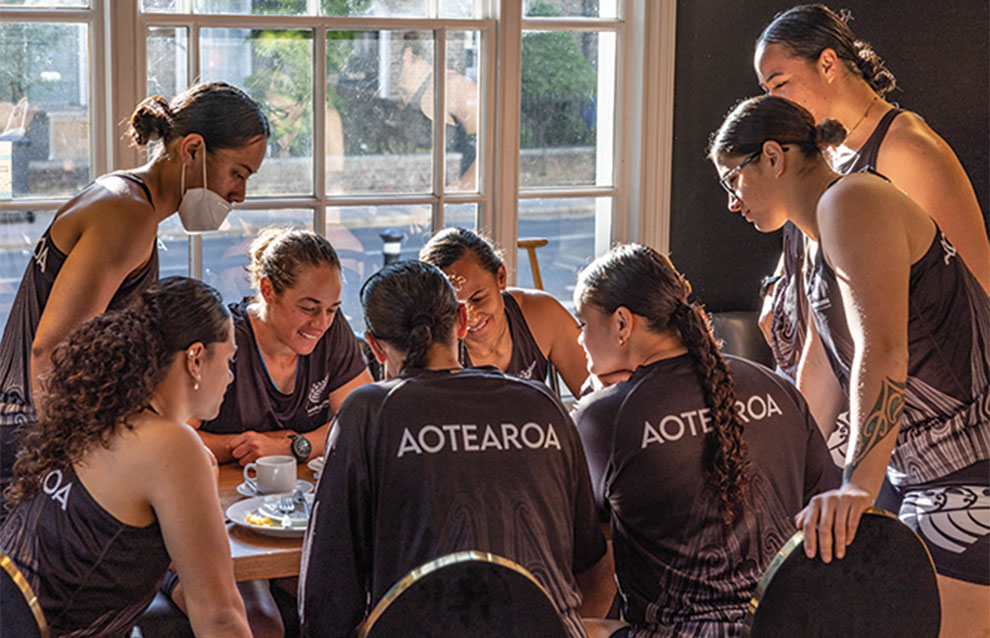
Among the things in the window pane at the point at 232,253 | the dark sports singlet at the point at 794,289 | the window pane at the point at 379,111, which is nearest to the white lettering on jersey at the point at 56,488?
the dark sports singlet at the point at 794,289

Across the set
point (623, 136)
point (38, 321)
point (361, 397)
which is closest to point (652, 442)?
point (361, 397)

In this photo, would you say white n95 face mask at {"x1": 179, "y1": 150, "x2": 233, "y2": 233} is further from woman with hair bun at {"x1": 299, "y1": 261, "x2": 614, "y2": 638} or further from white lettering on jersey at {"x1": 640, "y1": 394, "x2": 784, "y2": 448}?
white lettering on jersey at {"x1": 640, "y1": 394, "x2": 784, "y2": 448}

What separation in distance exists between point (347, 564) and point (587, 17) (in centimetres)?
275

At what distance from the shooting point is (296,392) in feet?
8.57

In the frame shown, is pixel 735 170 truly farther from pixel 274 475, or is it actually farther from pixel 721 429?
pixel 274 475

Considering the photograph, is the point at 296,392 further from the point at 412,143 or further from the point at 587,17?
the point at 587,17

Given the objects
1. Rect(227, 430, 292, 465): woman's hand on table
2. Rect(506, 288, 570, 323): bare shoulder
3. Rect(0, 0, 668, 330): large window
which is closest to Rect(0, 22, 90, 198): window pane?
Rect(0, 0, 668, 330): large window

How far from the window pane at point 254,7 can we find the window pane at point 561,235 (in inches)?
41.4

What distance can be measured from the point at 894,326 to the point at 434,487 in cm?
83

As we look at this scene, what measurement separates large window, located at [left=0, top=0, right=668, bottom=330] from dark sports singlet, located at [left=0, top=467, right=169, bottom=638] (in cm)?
179

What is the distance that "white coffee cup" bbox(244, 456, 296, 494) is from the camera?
216 centimetres

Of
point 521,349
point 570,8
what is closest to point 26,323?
point 521,349

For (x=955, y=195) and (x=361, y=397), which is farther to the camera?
(x=955, y=195)

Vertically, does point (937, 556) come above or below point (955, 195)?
below
